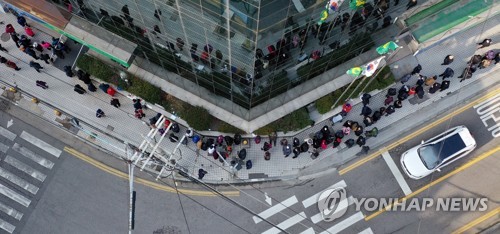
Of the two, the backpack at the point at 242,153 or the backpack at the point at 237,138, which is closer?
the backpack at the point at 242,153

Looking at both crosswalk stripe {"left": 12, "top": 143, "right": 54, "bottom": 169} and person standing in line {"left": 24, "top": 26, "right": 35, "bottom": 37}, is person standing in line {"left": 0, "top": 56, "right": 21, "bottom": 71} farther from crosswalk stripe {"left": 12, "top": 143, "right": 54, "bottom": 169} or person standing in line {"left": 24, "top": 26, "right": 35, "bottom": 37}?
crosswalk stripe {"left": 12, "top": 143, "right": 54, "bottom": 169}

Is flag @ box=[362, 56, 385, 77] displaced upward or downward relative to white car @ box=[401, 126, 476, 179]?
upward

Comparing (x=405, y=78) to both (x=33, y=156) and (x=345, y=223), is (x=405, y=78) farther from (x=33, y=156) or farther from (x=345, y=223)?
(x=33, y=156)

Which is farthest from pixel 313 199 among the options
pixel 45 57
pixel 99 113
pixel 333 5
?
pixel 45 57

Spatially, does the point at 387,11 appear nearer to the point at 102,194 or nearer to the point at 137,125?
the point at 137,125

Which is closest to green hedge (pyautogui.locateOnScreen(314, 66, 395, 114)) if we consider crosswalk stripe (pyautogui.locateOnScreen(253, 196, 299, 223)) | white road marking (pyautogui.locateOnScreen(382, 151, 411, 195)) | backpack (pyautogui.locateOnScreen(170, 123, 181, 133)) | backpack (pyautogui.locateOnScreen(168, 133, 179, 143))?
white road marking (pyautogui.locateOnScreen(382, 151, 411, 195))

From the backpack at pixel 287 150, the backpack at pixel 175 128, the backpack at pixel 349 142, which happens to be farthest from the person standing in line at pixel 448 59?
the backpack at pixel 175 128

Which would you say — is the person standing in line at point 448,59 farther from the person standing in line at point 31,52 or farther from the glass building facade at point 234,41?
the person standing in line at point 31,52
